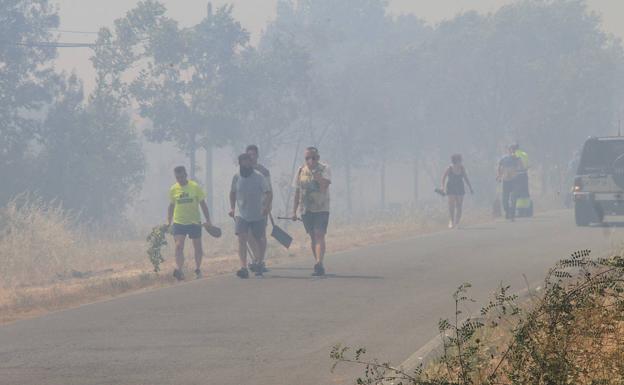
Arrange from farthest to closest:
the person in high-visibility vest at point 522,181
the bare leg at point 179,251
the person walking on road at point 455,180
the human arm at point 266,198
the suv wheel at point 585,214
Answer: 1. the person in high-visibility vest at point 522,181
2. the person walking on road at point 455,180
3. the suv wheel at point 585,214
4. the bare leg at point 179,251
5. the human arm at point 266,198

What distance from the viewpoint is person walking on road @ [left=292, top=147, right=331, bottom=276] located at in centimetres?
1691

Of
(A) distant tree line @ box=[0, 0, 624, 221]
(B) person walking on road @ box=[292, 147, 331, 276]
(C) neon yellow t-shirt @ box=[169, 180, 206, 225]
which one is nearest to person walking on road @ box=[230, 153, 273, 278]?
(B) person walking on road @ box=[292, 147, 331, 276]

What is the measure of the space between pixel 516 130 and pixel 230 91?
17098mm

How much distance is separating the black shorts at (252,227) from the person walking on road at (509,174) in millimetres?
15043

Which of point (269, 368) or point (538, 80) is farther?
point (538, 80)

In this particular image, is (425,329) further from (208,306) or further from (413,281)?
(413,281)

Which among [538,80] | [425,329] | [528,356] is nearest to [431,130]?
[538,80]

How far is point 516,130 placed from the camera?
6188cm

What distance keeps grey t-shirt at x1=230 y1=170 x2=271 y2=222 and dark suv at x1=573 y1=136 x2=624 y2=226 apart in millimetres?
11402

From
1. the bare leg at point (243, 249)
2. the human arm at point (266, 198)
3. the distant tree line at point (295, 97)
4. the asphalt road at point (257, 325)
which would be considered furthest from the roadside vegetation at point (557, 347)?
the distant tree line at point (295, 97)

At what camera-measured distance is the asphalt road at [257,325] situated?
934cm

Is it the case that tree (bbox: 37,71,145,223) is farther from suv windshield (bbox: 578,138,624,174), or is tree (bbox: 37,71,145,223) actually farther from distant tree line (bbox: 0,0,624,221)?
suv windshield (bbox: 578,138,624,174)

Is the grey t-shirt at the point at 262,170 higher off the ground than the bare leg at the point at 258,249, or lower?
higher

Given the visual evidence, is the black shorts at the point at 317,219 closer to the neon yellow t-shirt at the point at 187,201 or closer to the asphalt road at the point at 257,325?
the asphalt road at the point at 257,325
